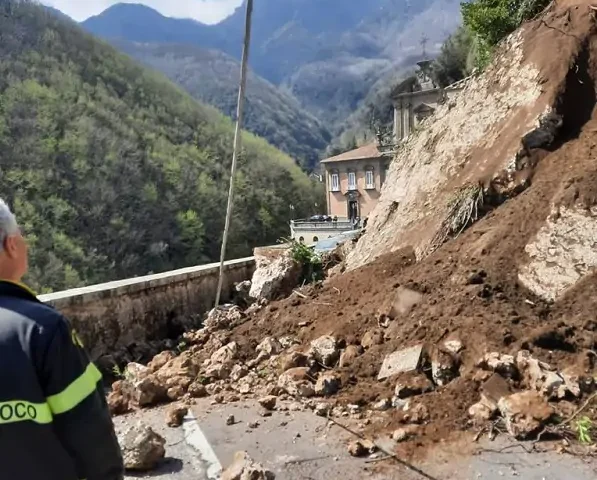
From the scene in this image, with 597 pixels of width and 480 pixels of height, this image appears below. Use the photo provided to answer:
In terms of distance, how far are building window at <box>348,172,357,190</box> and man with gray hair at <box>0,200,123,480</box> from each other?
45745 millimetres

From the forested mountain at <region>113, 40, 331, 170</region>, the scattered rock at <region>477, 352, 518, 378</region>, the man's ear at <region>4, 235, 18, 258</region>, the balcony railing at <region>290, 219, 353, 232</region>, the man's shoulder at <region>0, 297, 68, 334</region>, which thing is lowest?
the balcony railing at <region>290, 219, 353, 232</region>

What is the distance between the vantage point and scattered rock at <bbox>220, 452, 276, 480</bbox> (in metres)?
3.23

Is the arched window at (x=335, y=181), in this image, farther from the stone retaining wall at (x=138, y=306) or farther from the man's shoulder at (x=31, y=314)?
the man's shoulder at (x=31, y=314)

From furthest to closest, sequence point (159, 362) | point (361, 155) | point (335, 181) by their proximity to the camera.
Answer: point (335, 181) → point (361, 155) → point (159, 362)

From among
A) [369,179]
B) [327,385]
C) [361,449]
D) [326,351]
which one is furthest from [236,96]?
[361,449]

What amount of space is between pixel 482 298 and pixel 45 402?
12.0ft

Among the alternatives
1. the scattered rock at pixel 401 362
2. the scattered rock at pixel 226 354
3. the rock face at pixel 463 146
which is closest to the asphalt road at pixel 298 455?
the scattered rock at pixel 401 362

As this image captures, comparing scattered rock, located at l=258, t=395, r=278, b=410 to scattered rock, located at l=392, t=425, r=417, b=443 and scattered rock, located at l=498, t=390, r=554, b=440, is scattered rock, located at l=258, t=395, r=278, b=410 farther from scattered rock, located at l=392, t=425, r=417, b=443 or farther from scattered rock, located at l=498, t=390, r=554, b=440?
scattered rock, located at l=498, t=390, r=554, b=440

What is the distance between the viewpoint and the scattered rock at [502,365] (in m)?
4.04

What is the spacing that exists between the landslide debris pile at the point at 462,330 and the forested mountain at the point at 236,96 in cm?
9751

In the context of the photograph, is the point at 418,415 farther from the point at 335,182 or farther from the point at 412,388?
the point at 335,182

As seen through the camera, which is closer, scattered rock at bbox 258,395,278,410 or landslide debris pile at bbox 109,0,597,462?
landslide debris pile at bbox 109,0,597,462

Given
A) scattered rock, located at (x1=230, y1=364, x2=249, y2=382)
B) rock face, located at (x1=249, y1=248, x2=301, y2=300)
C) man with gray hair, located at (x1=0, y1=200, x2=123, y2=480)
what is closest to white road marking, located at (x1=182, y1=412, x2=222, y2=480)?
scattered rock, located at (x1=230, y1=364, x2=249, y2=382)

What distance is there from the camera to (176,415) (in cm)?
440
